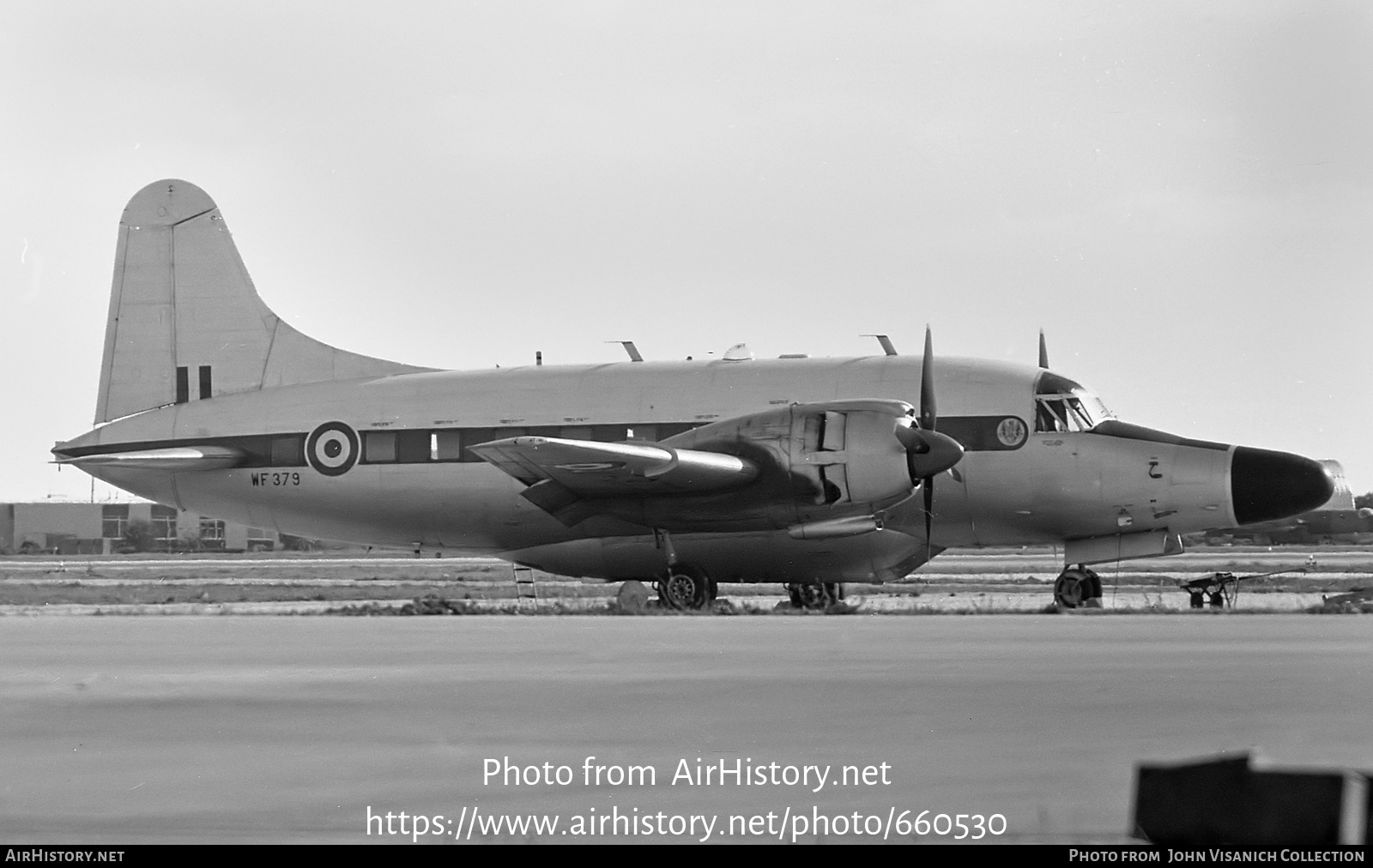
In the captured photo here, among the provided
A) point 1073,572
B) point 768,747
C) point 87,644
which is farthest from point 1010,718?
point 1073,572

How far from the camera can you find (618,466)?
21.9 metres

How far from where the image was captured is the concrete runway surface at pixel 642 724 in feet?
21.9

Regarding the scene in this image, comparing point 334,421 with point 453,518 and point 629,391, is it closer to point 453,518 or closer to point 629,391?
point 453,518

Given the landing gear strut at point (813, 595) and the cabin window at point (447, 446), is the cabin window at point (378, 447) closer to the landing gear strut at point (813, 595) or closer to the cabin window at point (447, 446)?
→ the cabin window at point (447, 446)

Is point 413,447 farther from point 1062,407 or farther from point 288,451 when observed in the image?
point 1062,407

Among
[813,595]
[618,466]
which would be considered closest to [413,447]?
[618,466]

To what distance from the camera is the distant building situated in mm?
94375

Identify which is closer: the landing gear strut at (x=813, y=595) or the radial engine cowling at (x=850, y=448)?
the radial engine cowling at (x=850, y=448)

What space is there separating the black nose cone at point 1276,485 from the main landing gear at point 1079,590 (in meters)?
2.22

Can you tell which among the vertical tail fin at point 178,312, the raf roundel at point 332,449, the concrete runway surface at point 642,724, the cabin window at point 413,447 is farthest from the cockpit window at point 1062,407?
the vertical tail fin at point 178,312

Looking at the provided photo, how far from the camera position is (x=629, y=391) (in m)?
25.0

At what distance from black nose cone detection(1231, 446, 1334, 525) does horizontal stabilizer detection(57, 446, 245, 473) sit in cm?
1573

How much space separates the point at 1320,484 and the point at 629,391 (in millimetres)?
→ 10236

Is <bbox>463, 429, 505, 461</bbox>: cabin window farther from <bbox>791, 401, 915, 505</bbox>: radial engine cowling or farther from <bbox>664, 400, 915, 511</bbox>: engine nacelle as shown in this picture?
<bbox>791, 401, 915, 505</bbox>: radial engine cowling
